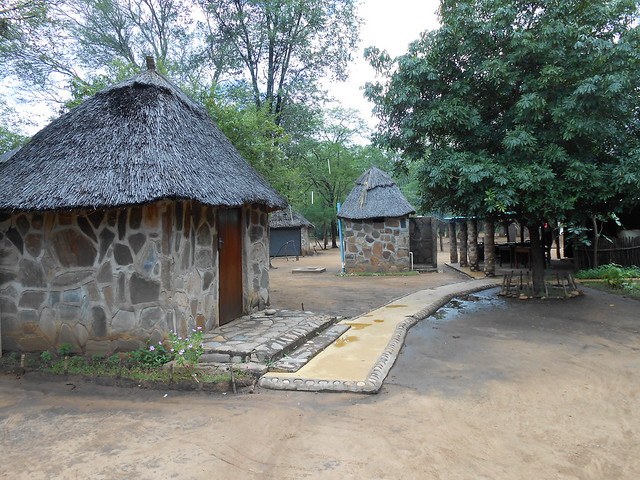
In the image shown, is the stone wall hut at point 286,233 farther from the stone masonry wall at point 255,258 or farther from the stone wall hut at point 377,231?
the stone masonry wall at point 255,258

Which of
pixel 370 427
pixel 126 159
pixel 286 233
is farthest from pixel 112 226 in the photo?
pixel 286 233

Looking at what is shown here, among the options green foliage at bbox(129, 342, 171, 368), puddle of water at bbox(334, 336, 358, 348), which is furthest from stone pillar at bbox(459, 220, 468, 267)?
green foliage at bbox(129, 342, 171, 368)

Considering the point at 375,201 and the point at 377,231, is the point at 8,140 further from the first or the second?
the point at 377,231

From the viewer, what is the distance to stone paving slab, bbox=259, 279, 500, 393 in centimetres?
450

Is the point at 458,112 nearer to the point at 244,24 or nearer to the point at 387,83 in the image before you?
the point at 387,83

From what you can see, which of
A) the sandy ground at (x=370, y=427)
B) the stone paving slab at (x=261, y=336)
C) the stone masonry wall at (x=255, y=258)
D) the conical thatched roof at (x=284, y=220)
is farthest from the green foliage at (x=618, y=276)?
the conical thatched roof at (x=284, y=220)

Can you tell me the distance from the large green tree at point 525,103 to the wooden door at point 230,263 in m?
3.93

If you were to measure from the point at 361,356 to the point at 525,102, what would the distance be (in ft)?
17.6

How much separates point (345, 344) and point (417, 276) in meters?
10.0

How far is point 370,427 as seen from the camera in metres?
3.62

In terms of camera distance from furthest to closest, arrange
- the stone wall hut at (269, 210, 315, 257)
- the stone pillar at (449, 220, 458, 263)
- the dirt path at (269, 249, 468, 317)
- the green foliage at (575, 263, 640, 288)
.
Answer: the stone wall hut at (269, 210, 315, 257), the stone pillar at (449, 220, 458, 263), the green foliage at (575, 263, 640, 288), the dirt path at (269, 249, 468, 317)

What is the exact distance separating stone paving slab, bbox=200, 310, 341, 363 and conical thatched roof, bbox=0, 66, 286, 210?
1.85 m

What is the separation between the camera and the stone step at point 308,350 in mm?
4929

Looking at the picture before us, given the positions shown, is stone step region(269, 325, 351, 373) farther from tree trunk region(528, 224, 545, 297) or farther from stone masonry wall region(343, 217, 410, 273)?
stone masonry wall region(343, 217, 410, 273)
